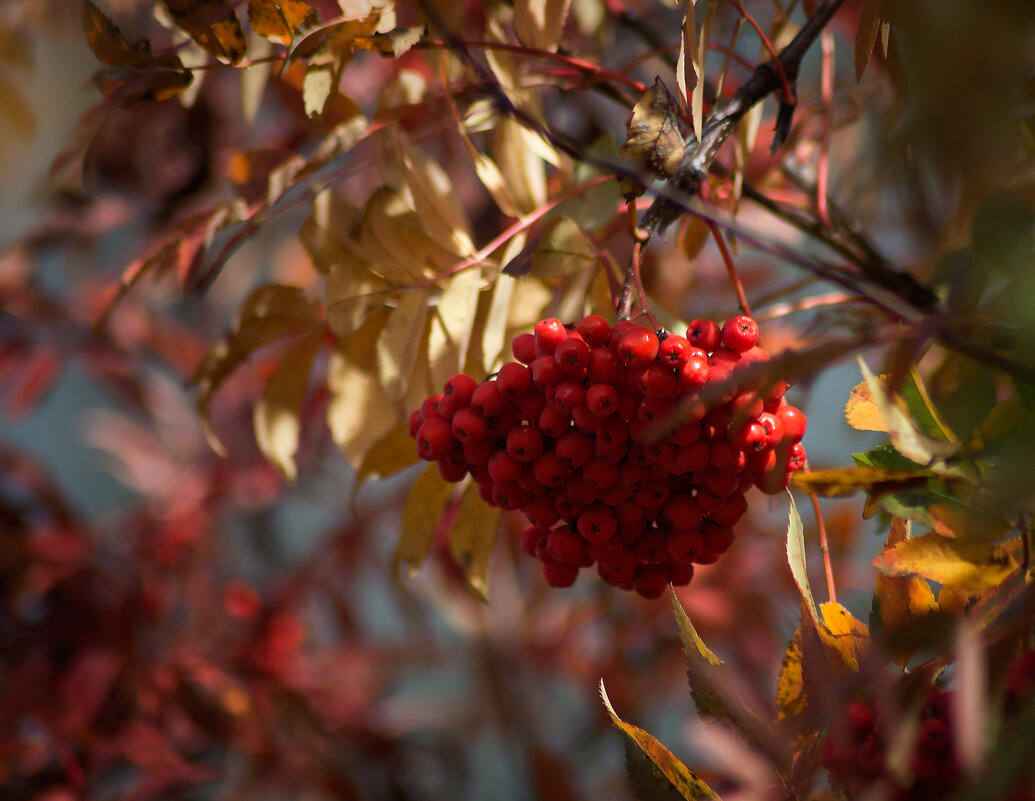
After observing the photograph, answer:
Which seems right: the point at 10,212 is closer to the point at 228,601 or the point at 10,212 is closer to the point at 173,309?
the point at 173,309

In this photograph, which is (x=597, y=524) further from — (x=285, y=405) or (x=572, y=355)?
(x=285, y=405)

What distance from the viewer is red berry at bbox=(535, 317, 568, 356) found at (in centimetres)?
31

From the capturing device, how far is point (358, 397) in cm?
42

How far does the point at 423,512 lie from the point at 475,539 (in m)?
0.03

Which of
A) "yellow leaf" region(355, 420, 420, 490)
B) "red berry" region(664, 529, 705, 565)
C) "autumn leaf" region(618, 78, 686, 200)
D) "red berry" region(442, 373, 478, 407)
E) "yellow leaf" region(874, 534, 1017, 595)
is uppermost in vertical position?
"autumn leaf" region(618, 78, 686, 200)

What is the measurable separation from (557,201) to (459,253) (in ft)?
0.19

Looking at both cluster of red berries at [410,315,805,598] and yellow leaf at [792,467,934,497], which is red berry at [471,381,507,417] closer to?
cluster of red berries at [410,315,805,598]

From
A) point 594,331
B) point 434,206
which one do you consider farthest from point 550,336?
point 434,206

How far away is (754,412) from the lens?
286 mm

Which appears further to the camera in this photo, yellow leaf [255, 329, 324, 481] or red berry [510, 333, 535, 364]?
yellow leaf [255, 329, 324, 481]

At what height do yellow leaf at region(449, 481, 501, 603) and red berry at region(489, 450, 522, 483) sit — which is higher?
red berry at region(489, 450, 522, 483)

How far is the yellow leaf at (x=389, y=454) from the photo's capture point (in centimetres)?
40

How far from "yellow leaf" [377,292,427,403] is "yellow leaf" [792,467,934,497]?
186mm

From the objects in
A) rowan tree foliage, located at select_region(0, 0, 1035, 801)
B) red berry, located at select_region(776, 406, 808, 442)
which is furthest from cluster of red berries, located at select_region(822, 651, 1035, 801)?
red berry, located at select_region(776, 406, 808, 442)
